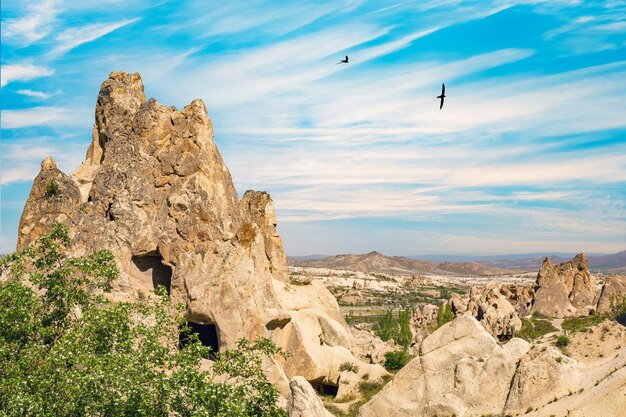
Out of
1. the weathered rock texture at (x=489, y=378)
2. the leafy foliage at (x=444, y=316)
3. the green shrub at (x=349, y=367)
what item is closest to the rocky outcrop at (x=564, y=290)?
the leafy foliage at (x=444, y=316)

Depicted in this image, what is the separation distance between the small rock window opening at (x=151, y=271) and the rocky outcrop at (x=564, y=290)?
59470mm

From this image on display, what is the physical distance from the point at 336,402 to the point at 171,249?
65.7 ft

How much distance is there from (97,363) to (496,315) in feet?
200

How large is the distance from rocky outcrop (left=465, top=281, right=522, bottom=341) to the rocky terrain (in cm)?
21

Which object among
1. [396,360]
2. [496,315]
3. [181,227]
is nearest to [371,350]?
[396,360]

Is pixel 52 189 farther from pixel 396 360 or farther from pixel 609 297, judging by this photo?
pixel 609 297

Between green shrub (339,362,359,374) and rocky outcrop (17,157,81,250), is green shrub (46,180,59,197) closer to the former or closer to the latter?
rocky outcrop (17,157,81,250)

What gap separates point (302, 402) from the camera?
101ft

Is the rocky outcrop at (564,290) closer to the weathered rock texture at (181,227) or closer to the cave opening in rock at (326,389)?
the weathered rock texture at (181,227)

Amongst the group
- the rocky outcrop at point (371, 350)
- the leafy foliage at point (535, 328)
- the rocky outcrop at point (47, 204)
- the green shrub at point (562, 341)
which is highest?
the rocky outcrop at point (47, 204)

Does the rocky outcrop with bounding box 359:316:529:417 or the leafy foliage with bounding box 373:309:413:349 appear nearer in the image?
the rocky outcrop with bounding box 359:316:529:417

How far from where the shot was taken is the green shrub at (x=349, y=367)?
166 feet

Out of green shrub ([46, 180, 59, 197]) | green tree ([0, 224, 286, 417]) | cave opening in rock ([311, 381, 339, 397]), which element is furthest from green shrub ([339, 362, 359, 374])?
green shrub ([46, 180, 59, 197])

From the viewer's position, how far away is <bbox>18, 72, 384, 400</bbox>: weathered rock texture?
160 ft
